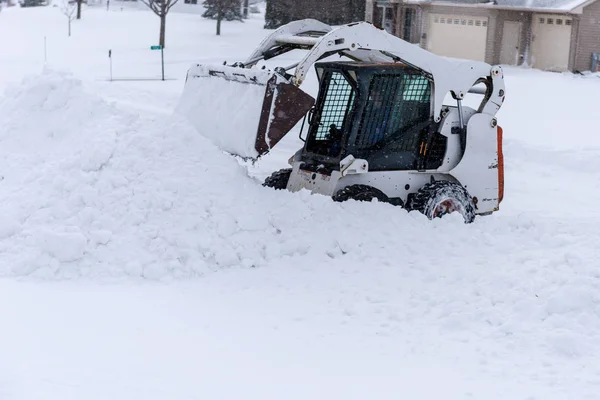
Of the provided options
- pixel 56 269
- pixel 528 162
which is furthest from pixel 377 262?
pixel 528 162

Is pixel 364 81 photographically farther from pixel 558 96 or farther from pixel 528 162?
pixel 558 96

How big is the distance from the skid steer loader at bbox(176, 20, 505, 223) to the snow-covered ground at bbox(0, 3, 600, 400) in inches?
16.5

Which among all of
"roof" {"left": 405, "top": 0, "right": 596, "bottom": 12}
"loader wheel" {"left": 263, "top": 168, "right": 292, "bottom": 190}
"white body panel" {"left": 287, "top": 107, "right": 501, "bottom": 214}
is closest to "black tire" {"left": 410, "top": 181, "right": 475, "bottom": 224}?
"white body panel" {"left": 287, "top": 107, "right": 501, "bottom": 214}

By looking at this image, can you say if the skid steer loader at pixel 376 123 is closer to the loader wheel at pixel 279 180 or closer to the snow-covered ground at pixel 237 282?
the loader wheel at pixel 279 180

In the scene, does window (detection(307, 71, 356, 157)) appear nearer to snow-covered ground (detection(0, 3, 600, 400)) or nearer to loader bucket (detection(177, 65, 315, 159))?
loader bucket (detection(177, 65, 315, 159))

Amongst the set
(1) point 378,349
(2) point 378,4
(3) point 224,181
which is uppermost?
(2) point 378,4

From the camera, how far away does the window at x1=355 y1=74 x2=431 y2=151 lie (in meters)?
10.6

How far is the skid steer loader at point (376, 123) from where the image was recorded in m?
10.2

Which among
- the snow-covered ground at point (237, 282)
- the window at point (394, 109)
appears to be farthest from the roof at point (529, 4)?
the window at point (394, 109)

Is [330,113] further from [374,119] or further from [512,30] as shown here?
[512,30]

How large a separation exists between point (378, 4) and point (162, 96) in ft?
56.7

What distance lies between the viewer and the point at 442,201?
10562 mm

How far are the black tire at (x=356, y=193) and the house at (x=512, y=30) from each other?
2399cm

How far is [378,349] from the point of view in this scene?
7.45m
